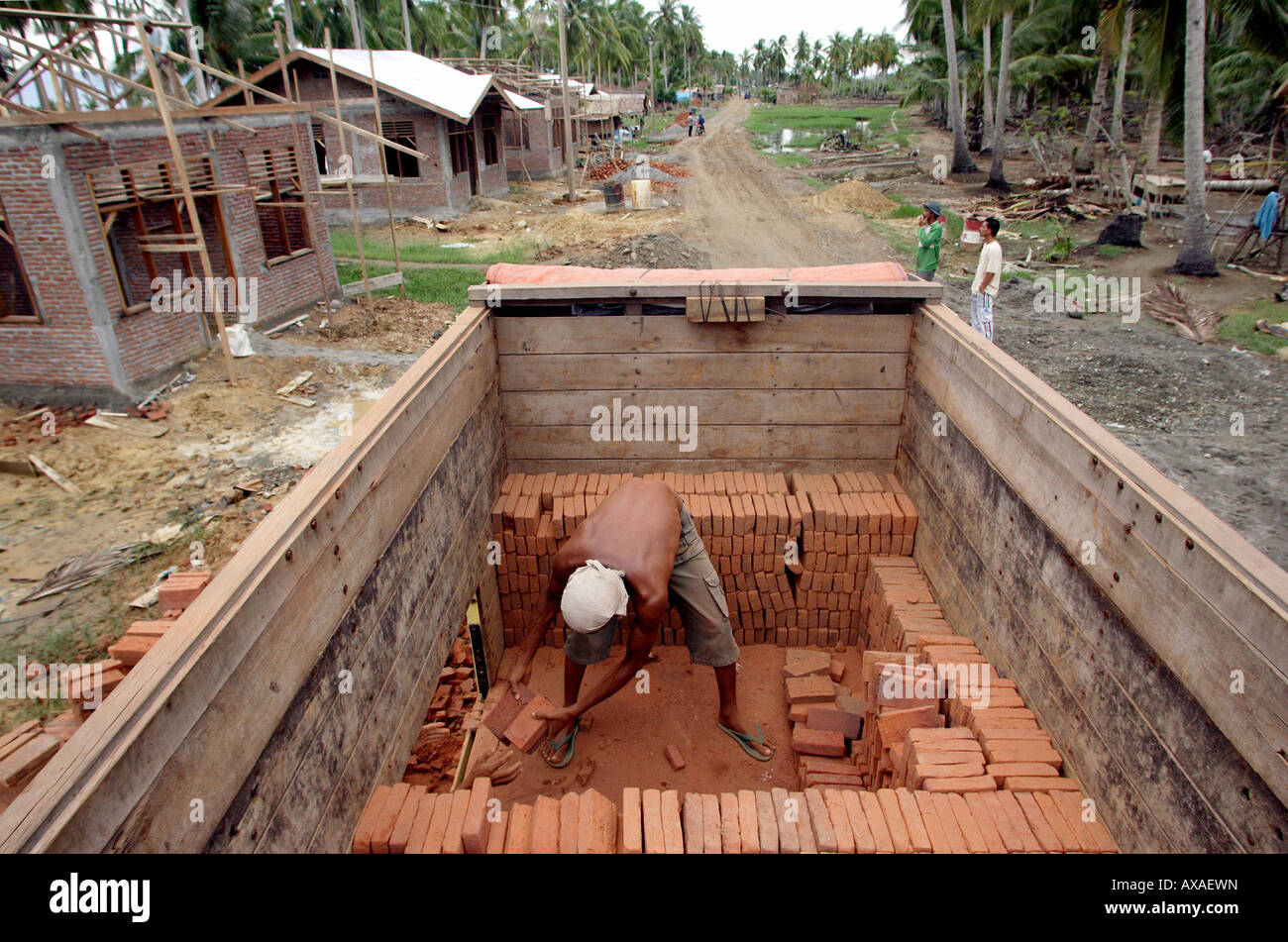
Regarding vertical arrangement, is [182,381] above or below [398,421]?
below

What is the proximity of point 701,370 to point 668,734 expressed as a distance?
9.14 ft

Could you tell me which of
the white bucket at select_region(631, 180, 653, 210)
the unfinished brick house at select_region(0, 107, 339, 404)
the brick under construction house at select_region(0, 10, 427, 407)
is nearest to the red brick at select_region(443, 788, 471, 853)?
the brick under construction house at select_region(0, 10, 427, 407)

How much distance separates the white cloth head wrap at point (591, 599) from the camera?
389 centimetres

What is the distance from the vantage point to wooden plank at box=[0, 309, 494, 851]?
1.92 metres

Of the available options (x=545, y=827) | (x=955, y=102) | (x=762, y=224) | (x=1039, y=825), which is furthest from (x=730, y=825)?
(x=955, y=102)

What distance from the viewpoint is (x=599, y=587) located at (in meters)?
3.93

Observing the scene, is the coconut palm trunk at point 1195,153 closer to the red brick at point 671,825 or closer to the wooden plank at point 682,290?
the wooden plank at point 682,290

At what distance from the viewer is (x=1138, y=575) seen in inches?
123

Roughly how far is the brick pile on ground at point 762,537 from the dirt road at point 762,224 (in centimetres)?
1319

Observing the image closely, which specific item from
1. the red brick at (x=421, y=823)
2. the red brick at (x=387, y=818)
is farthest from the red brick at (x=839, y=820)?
the red brick at (x=387, y=818)

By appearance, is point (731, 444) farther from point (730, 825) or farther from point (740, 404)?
point (730, 825)

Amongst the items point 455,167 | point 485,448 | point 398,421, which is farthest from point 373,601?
point 455,167

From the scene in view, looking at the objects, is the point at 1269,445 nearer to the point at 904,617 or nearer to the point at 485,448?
the point at 904,617

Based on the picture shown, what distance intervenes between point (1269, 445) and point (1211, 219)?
604 inches
